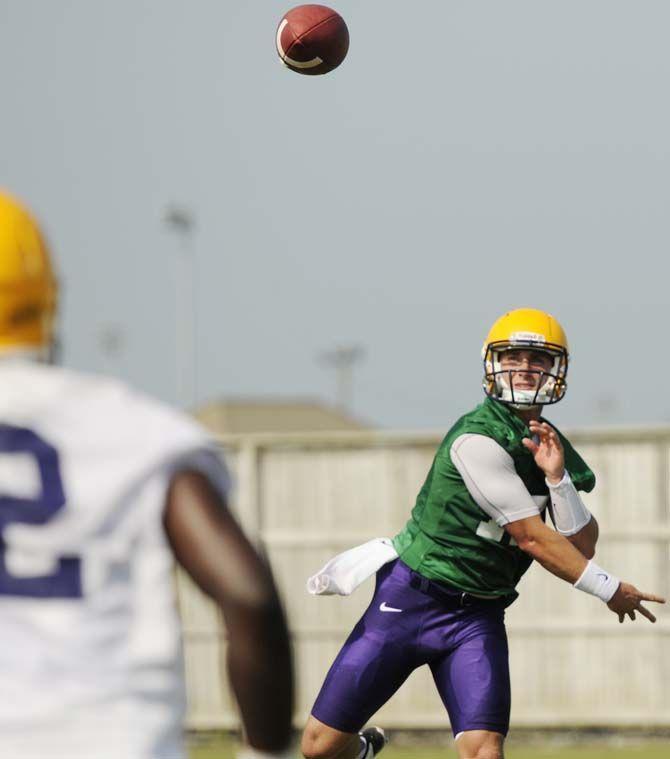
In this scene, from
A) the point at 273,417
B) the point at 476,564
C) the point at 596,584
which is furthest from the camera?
the point at 273,417

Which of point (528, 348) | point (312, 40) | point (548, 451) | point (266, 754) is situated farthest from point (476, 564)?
point (266, 754)

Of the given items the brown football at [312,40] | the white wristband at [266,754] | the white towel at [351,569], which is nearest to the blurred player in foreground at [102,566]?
the white wristband at [266,754]

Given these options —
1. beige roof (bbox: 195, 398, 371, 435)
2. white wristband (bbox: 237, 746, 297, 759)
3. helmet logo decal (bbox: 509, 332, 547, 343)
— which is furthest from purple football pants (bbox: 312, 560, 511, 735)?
beige roof (bbox: 195, 398, 371, 435)

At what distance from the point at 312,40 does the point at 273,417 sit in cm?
2970

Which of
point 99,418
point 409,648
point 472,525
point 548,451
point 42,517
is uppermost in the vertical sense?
point 99,418

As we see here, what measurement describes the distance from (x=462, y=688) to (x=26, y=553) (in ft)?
12.6

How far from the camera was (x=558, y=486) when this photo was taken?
6.07 metres

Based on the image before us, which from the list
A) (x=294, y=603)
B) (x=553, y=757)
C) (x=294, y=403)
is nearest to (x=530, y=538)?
(x=553, y=757)

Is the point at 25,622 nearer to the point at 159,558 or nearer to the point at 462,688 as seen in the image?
the point at 159,558

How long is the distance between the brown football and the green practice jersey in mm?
3165

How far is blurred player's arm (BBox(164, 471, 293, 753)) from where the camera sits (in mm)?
2418

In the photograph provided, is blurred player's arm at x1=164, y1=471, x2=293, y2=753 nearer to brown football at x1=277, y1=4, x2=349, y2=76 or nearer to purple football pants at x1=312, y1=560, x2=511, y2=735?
purple football pants at x1=312, y1=560, x2=511, y2=735

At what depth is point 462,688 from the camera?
6.09 meters

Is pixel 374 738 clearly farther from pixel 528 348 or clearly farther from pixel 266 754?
pixel 266 754
